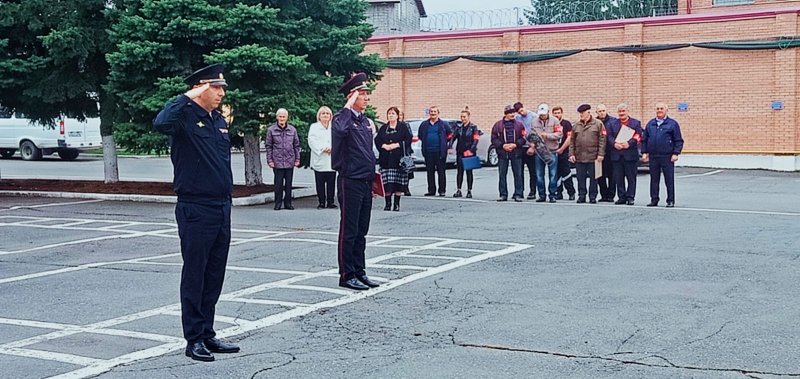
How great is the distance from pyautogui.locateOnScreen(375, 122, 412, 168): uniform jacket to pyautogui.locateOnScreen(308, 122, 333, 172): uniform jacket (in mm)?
920

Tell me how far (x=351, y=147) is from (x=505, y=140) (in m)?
9.59

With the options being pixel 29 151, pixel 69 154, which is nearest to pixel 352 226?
pixel 29 151

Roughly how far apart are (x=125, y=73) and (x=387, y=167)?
5211 mm

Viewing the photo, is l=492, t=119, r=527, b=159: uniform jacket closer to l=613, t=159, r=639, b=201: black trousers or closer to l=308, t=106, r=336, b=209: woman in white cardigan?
l=613, t=159, r=639, b=201: black trousers

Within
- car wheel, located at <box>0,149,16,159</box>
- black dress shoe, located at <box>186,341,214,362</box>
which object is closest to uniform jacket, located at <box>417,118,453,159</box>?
black dress shoe, located at <box>186,341,214,362</box>

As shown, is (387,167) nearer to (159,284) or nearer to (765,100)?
(159,284)

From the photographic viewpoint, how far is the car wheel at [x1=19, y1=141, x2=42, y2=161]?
35.2 meters

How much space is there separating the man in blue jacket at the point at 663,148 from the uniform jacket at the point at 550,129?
6.44 ft

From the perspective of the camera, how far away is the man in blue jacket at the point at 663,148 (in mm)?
17391

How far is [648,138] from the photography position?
58.0 feet

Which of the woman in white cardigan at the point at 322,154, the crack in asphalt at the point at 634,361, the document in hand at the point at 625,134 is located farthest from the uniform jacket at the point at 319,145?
the crack in asphalt at the point at 634,361

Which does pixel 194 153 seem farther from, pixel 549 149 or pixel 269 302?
pixel 549 149

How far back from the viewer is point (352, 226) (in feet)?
32.8

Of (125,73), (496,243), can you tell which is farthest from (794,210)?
(125,73)
